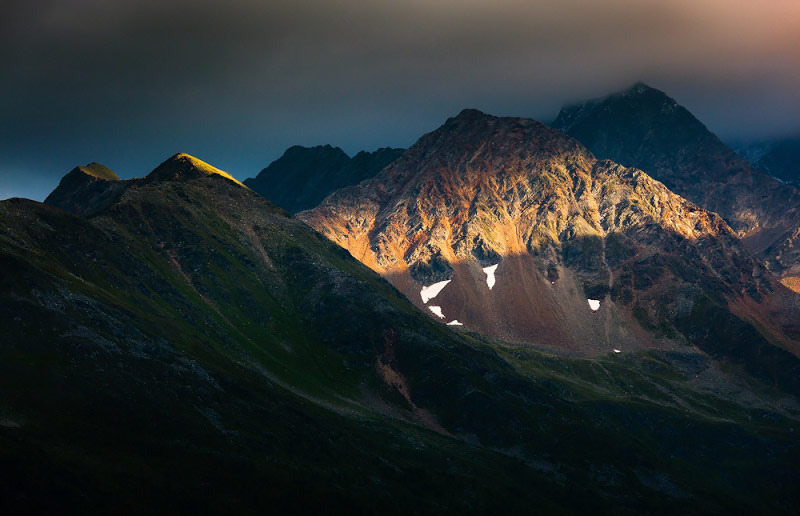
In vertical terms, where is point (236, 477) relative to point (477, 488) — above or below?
above

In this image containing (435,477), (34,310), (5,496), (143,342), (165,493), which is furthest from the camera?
(435,477)

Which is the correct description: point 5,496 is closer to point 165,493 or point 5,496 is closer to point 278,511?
point 165,493

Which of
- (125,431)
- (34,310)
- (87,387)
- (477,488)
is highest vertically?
→ (34,310)

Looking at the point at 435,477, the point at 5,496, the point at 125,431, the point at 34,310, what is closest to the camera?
the point at 5,496

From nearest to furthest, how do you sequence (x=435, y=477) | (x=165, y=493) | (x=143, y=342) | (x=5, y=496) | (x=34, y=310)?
(x=5, y=496)
(x=165, y=493)
(x=34, y=310)
(x=143, y=342)
(x=435, y=477)

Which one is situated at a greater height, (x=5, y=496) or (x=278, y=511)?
(x=5, y=496)

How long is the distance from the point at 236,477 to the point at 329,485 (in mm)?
26885

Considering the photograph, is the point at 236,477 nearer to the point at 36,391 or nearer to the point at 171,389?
the point at 171,389

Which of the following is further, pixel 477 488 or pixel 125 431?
pixel 477 488

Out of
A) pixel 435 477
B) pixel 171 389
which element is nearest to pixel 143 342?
pixel 171 389

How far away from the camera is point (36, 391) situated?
136m

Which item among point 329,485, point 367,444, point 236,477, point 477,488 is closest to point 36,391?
point 236,477

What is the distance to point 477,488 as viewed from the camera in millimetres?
194500

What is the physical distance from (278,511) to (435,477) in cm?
6335
